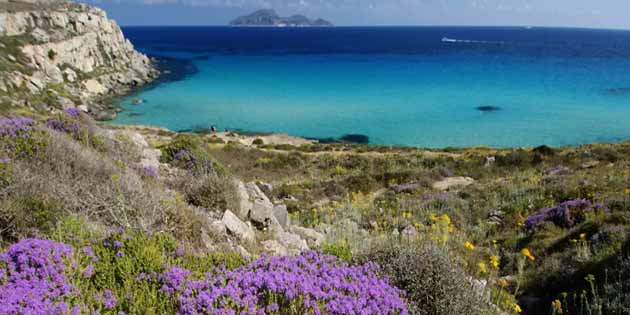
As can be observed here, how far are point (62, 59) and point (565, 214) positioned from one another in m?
73.0

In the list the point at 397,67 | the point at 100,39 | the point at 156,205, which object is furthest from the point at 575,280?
the point at 397,67

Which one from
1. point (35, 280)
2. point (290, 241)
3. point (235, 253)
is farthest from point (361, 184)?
point (35, 280)

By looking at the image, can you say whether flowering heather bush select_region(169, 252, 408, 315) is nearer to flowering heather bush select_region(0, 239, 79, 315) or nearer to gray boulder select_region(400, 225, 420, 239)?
flowering heather bush select_region(0, 239, 79, 315)

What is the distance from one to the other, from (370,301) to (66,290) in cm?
268

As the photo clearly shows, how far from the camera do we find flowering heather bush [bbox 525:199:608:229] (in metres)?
10.3

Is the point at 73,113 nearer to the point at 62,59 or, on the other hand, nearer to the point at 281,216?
the point at 281,216

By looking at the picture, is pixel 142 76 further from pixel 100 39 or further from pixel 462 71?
pixel 462 71

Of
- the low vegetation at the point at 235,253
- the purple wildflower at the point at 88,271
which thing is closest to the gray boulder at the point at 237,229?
the low vegetation at the point at 235,253

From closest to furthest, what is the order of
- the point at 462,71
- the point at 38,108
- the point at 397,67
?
the point at 38,108 → the point at 462,71 → the point at 397,67

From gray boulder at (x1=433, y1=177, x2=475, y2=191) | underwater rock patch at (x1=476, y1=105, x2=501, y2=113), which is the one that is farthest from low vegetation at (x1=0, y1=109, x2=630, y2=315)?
underwater rock patch at (x1=476, y1=105, x2=501, y2=113)

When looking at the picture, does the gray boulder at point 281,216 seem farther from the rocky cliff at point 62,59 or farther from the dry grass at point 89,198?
the rocky cliff at point 62,59

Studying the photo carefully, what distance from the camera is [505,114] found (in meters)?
55.0

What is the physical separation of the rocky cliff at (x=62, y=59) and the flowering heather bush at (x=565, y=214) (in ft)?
155

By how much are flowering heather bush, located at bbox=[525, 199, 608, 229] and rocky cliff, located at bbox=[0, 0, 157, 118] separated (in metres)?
47.2
